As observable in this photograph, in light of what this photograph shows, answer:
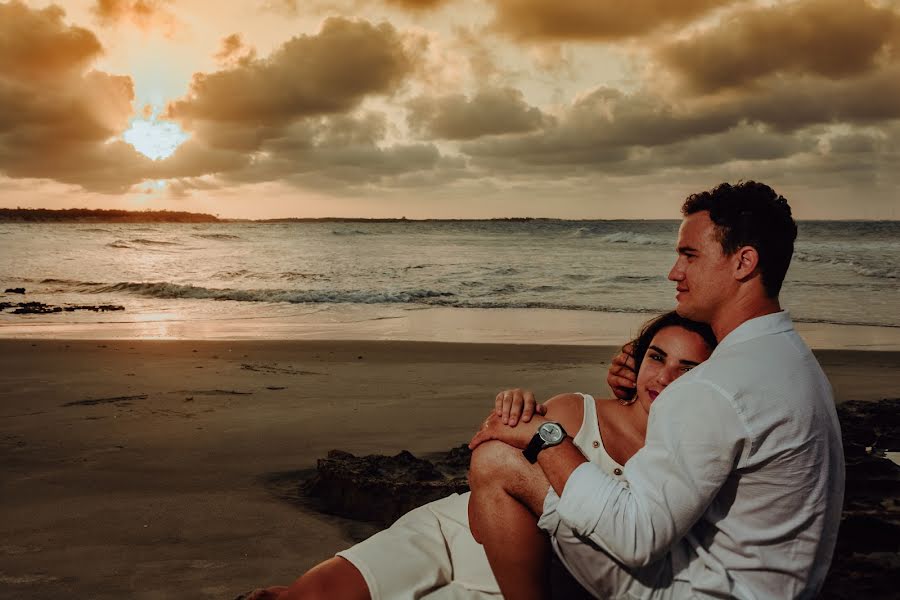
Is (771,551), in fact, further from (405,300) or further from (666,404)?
(405,300)

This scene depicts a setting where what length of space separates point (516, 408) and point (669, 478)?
0.76 m

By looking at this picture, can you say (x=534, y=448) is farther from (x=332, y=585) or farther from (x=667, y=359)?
(x=332, y=585)

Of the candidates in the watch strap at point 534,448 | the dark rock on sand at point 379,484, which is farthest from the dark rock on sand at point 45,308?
the watch strap at point 534,448

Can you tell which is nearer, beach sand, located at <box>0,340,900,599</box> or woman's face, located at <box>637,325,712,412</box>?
woman's face, located at <box>637,325,712,412</box>

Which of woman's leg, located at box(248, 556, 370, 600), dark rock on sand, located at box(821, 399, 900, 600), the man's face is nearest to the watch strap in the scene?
the man's face

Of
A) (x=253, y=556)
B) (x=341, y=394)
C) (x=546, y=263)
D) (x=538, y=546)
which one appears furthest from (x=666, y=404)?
(x=546, y=263)

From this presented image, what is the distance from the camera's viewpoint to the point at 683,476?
2.10m

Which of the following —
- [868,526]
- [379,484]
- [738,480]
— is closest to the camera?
[738,480]

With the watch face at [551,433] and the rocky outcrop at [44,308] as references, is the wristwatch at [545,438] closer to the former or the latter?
the watch face at [551,433]

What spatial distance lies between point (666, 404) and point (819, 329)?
1314 centimetres

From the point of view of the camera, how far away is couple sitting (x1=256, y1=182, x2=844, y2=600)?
2.10 meters

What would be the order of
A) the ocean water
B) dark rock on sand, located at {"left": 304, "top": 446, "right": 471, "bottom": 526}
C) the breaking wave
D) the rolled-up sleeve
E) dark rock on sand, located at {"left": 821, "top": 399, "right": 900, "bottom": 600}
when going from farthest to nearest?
the breaking wave, the ocean water, dark rock on sand, located at {"left": 304, "top": 446, "right": 471, "bottom": 526}, dark rock on sand, located at {"left": 821, "top": 399, "right": 900, "bottom": 600}, the rolled-up sleeve

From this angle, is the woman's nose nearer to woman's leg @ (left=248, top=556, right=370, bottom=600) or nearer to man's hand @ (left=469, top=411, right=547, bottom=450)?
man's hand @ (left=469, top=411, right=547, bottom=450)

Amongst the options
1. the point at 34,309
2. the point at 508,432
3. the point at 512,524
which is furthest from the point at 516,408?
the point at 34,309
